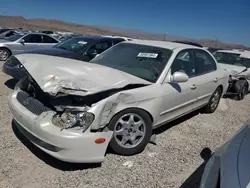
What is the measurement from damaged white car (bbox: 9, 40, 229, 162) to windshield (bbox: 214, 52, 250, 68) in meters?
5.14

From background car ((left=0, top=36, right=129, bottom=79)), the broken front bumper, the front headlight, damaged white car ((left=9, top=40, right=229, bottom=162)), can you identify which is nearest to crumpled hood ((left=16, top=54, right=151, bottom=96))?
damaged white car ((left=9, top=40, right=229, bottom=162))

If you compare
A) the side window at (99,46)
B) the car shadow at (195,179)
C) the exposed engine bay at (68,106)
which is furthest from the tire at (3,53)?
the car shadow at (195,179)

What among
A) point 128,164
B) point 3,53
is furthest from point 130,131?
point 3,53

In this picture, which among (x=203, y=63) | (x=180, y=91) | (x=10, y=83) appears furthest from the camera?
(x=10, y=83)

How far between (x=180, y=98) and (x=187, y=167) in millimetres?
1110

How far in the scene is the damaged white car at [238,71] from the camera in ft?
23.9

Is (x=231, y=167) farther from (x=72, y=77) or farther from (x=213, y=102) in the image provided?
(x=213, y=102)

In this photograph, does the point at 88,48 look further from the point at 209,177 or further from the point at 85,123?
the point at 209,177

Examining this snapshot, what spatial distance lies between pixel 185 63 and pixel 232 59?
18.0 ft

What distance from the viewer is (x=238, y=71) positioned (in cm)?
743

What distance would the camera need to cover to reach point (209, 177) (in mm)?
1823

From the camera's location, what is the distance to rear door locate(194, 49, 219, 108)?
4.44 metres

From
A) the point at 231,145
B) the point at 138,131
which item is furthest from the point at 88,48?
the point at 231,145

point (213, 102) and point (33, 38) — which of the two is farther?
point (33, 38)
